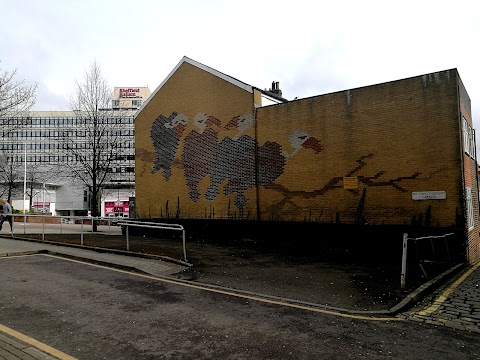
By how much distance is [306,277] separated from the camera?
336 inches

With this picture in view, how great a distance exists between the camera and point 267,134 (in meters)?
15.5

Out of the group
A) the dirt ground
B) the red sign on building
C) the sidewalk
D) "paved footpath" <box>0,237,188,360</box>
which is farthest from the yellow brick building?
the red sign on building

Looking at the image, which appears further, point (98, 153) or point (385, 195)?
point (98, 153)

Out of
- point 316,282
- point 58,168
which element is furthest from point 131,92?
point 316,282

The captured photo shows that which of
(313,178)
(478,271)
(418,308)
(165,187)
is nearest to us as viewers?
(418,308)

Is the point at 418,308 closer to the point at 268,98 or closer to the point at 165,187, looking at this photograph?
the point at 268,98

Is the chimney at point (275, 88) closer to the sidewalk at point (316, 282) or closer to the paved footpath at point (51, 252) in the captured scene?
the sidewalk at point (316, 282)

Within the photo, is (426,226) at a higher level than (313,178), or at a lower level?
lower

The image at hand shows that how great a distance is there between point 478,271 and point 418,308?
17.1 ft

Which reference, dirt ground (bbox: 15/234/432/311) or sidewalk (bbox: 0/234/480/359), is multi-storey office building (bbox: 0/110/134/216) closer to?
sidewalk (bbox: 0/234/480/359)

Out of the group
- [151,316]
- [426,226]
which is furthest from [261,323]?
[426,226]

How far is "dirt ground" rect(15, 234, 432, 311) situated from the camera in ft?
22.0

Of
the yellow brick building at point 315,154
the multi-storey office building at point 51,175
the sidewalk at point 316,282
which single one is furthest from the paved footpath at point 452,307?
the multi-storey office building at point 51,175

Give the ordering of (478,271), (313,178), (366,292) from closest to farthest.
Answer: (366,292)
(478,271)
(313,178)
